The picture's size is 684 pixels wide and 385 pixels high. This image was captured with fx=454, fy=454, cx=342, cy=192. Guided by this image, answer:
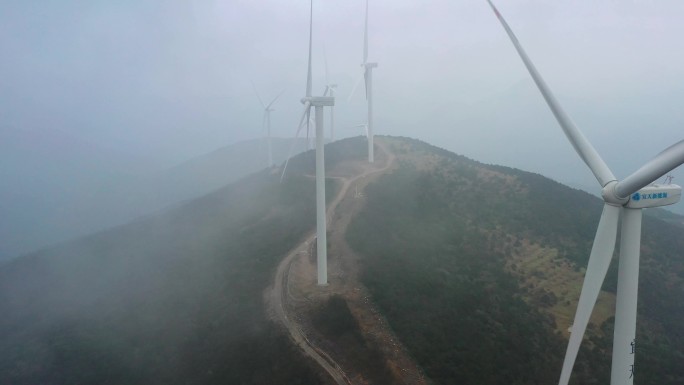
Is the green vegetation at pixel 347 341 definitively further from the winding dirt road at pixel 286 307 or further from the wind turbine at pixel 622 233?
the wind turbine at pixel 622 233

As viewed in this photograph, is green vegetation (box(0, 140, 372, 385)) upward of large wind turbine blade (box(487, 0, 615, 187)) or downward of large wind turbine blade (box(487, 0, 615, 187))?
downward

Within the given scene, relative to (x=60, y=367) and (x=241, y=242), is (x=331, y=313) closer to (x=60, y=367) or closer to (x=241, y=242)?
(x=241, y=242)

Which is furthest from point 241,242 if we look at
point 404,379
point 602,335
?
point 602,335

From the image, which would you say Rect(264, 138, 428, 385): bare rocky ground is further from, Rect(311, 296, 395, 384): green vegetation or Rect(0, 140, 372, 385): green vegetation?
Rect(0, 140, 372, 385): green vegetation

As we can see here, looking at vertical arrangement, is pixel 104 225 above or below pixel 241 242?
below

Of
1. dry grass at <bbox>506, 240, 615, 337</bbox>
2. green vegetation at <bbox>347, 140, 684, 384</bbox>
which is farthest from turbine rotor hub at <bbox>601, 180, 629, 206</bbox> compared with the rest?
dry grass at <bbox>506, 240, 615, 337</bbox>

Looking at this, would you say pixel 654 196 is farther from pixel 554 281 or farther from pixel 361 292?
pixel 554 281
